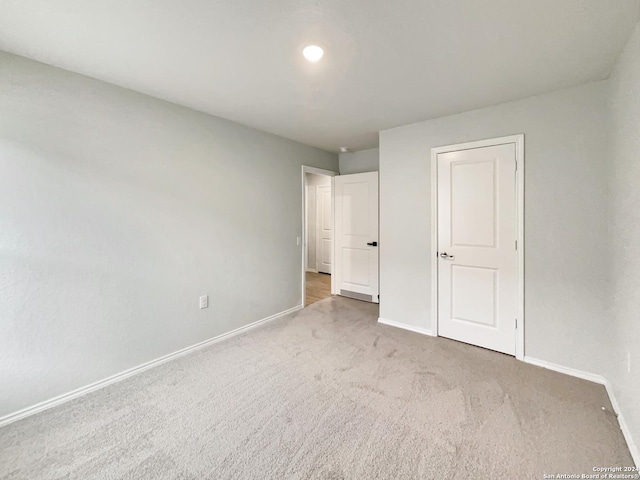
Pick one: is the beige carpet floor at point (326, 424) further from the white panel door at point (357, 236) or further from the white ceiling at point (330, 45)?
the white ceiling at point (330, 45)

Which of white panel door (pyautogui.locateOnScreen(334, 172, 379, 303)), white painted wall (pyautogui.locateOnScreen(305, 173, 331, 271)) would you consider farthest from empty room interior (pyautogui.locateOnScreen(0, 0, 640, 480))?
white painted wall (pyautogui.locateOnScreen(305, 173, 331, 271))

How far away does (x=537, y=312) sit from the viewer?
240cm

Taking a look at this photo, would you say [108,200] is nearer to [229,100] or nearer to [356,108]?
[229,100]

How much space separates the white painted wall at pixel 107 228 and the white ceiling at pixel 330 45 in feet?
0.94

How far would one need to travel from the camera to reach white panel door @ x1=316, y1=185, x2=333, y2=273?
259 inches

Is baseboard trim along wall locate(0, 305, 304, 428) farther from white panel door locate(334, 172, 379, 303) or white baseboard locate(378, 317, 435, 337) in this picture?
white panel door locate(334, 172, 379, 303)

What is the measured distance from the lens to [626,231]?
5.54 feet

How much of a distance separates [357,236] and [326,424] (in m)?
2.95

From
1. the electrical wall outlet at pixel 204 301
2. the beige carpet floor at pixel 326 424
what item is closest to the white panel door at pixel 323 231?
the electrical wall outlet at pixel 204 301

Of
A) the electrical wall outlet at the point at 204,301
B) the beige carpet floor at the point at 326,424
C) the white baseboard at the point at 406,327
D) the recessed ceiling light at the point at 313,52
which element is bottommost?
the beige carpet floor at the point at 326,424

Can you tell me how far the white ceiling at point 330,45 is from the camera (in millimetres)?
1395

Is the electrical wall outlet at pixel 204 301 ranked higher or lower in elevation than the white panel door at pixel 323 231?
lower

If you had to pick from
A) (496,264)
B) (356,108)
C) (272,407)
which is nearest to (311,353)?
(272,407)

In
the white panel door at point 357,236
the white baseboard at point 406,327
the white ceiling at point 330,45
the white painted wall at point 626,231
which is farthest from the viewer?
the white panel door at point 357,236
